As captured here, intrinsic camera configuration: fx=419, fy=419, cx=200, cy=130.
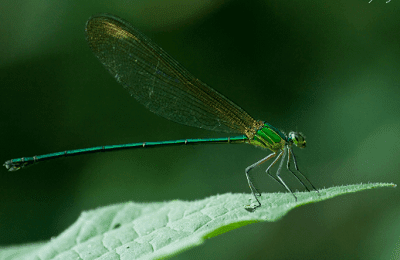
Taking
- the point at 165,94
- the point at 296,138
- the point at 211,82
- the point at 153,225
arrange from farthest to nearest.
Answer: the point at 211,82 → the point at 165,94 → the point at 296,138 → the point at 153,225

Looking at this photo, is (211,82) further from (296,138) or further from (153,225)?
(153,225)

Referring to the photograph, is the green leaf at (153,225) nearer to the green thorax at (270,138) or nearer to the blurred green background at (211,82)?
the green thorax at (270,138)

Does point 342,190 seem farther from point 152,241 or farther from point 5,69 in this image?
point 5,69

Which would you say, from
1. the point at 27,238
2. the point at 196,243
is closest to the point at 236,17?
the point at 27,238

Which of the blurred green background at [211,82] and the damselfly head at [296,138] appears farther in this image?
the blurred green background at [211,82]

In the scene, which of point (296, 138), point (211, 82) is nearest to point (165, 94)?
point (296, 138)

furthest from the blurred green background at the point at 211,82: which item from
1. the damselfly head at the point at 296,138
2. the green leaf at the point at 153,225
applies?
the green leaf at the point at 153,225
